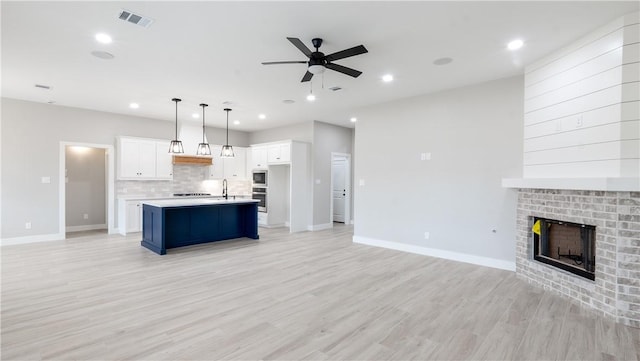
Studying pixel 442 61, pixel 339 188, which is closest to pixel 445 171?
pixel 442 61

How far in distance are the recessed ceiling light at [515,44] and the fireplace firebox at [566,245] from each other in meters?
2.11

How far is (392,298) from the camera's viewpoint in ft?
11.5

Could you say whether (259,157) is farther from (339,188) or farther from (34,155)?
(34,155)

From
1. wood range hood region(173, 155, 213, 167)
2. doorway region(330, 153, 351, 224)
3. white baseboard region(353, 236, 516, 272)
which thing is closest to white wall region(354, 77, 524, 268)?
white baseboard region(353, 236, 516, 272)

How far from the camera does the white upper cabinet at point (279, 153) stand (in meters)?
7.87

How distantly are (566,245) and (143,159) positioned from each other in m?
8.23

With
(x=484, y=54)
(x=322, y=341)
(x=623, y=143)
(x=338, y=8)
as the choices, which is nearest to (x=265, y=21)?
(x=338, y=8)

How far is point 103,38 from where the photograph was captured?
3.47 meters

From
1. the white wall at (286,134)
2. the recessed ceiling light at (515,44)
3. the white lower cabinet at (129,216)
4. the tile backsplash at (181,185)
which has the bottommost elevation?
the white lower cabinet at (129,216)

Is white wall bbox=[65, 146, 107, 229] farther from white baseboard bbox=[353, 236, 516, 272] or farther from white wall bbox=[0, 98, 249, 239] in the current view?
white baseboard bbox=[353, 236, 516, 272]

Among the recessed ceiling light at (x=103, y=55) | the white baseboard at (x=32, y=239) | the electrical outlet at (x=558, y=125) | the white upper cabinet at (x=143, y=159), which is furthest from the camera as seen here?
the white upper cabinet at (x=143, y=159)

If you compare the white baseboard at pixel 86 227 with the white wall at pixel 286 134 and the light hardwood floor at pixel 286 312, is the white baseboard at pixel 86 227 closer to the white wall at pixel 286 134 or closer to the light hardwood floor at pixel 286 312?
the light hardwood floor at pixel 286 312

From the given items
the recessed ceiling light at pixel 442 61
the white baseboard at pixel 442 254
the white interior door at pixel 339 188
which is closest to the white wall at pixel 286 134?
the white interior door at pixel 339 188

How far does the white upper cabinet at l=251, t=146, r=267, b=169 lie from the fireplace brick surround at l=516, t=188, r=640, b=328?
21.2 ft
